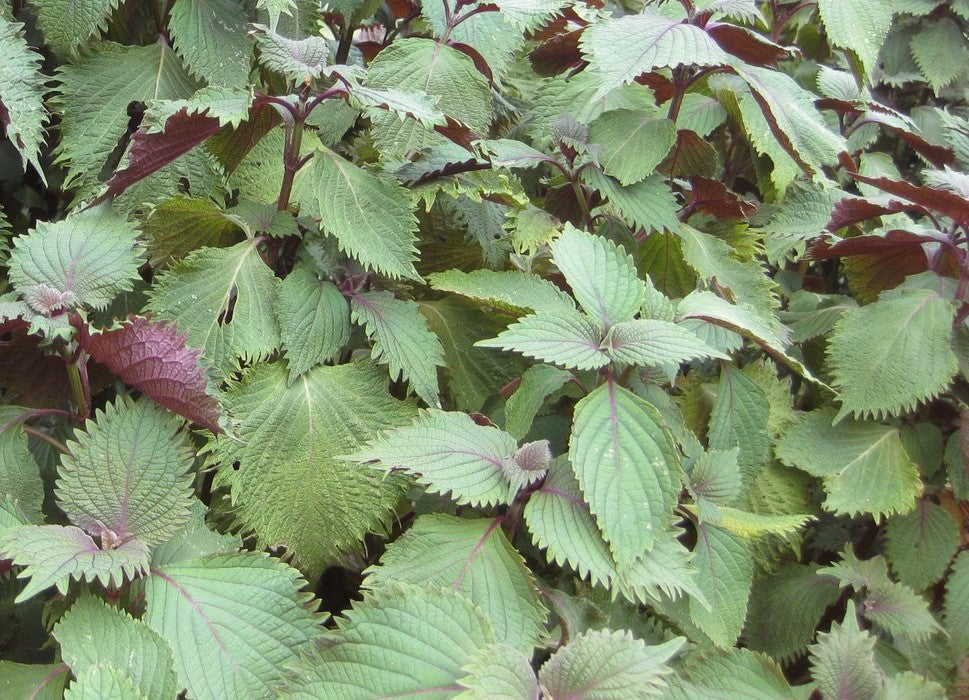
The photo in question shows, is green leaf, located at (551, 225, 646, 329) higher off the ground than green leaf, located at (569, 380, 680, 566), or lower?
higher

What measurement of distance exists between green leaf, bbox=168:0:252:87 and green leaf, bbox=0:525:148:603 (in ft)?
1.75

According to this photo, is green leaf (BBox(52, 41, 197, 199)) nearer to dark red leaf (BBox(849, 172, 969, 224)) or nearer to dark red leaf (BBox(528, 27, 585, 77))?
dark red leaf (BBox(528, 27, 585, 77))

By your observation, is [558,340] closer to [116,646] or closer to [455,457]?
[455,457]

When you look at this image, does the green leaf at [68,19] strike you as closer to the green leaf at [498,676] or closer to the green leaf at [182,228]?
the green leaf at [182,228]

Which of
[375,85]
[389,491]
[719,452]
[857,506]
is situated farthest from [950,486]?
[375,85]

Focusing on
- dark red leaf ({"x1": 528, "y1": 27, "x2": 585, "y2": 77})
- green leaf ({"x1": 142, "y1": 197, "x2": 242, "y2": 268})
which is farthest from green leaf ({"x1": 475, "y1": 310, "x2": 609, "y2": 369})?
dark red leaf ({"x1": 528, "y1": 27, "x2": 585, "y2": 77})

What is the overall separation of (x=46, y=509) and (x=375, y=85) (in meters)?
0.59

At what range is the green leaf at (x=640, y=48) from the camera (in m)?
0.89

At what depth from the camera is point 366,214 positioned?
0.87 meters

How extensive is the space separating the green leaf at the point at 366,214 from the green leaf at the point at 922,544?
2.27 feet

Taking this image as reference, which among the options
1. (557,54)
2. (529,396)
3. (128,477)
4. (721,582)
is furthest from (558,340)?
(557,54)

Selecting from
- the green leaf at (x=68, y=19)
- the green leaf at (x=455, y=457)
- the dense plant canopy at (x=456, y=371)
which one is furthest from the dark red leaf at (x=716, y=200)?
the green leaf at (x=68, y=19)

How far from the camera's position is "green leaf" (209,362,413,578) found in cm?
80

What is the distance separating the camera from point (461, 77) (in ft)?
3.28
